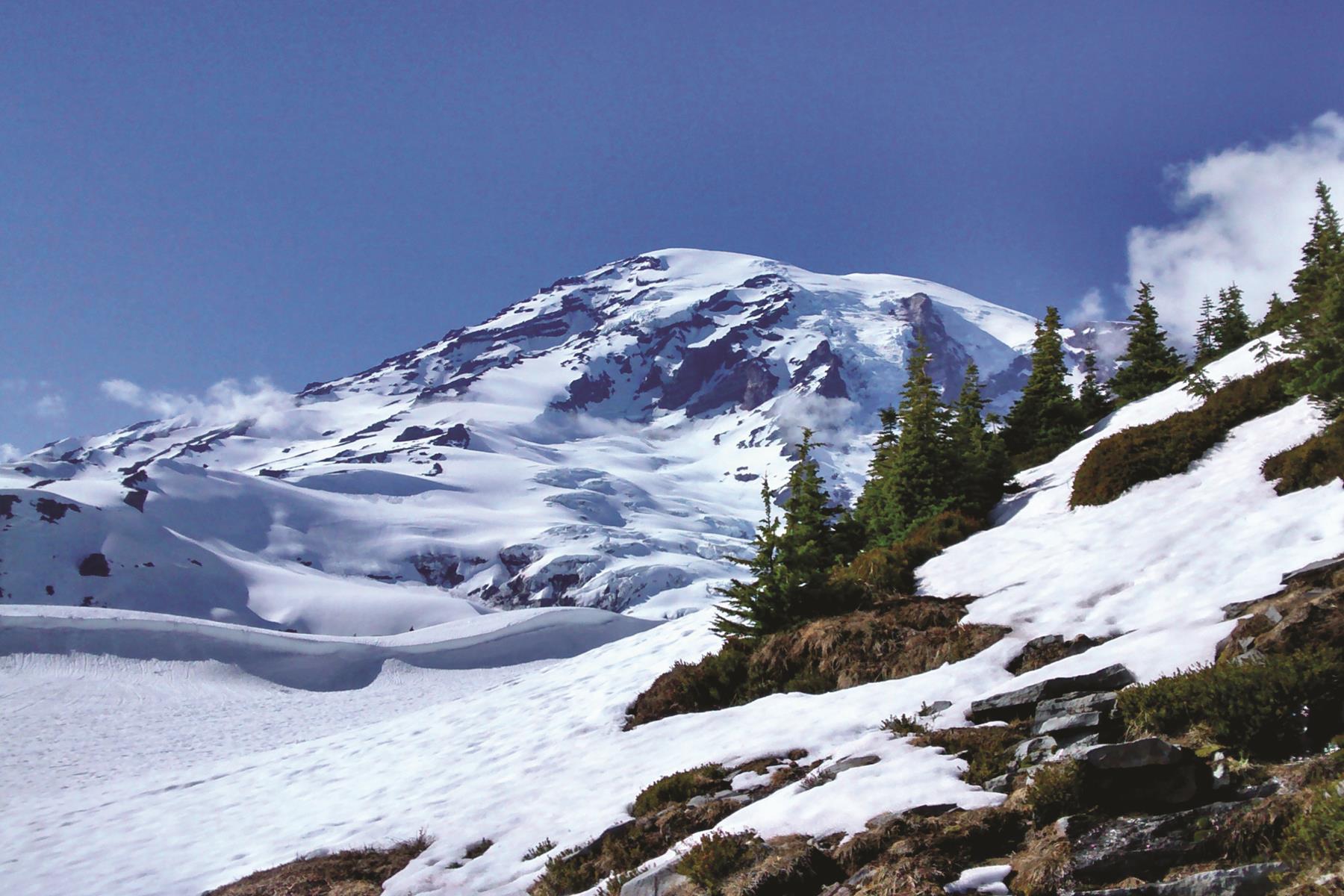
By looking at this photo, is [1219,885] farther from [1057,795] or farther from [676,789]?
[676,789]

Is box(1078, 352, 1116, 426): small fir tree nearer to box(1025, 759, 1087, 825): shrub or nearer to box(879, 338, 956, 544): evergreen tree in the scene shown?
box(879, 338, 956, 544): evergreen tree

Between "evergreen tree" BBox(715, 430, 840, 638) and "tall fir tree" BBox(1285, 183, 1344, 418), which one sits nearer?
"tall fir tree" BBox(1285, 183, 1344, 418)

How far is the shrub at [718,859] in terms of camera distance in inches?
245

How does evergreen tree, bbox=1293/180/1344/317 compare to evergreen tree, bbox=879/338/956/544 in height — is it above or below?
above


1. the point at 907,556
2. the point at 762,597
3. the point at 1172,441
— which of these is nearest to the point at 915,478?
the point at 907,556

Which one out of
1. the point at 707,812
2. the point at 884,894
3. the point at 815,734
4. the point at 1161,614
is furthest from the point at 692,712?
the point at 884,894

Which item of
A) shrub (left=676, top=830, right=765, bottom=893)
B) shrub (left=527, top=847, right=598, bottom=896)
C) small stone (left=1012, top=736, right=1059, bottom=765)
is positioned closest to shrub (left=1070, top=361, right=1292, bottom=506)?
small stone (left=1012, top=736, right=1059, bottom=765)

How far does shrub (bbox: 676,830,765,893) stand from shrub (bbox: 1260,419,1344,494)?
11.0m

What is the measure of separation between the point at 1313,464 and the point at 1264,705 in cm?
864

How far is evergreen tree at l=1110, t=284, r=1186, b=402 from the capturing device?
1241 inches

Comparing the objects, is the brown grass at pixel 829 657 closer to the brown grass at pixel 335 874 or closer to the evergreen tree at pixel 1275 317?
the brown grass at pixel 335 874

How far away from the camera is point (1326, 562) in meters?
8.95

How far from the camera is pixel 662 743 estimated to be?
12.4m

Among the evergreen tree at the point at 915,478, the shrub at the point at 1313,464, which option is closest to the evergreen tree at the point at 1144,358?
the evergreen tree at the point at 915,478
